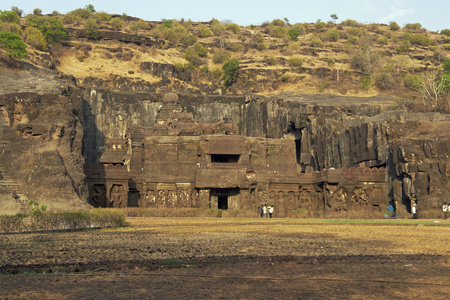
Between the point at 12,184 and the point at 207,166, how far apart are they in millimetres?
16930

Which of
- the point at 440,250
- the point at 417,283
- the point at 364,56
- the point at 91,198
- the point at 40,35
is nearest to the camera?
the point at 417,283

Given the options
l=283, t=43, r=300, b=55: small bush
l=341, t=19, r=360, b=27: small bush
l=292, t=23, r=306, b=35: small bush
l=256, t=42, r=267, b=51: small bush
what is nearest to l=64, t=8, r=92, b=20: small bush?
l=256, t=42, r=267, b=51: small bush

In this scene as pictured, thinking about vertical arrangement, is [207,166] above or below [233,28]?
below

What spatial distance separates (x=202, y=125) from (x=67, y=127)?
20.2m

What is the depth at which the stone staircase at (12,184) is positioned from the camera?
27666mm

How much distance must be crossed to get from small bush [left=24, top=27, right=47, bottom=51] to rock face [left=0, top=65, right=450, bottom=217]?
145 ft

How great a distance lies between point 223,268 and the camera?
11.2m

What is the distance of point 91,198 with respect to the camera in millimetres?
42062

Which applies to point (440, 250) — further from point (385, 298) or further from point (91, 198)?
point (91, 198)

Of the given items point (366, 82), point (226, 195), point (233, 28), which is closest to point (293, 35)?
point (233, 28)

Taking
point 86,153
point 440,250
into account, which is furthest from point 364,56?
point 440,250

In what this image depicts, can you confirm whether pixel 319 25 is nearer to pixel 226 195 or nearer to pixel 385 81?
pixel 385 81

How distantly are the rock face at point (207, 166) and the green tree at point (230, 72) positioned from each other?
48747 mm

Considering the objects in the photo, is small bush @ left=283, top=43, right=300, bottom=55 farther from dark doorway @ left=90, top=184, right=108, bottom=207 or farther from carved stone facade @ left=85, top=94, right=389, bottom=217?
dark doorway @ left=90, top=184, right=108, bottom=207
